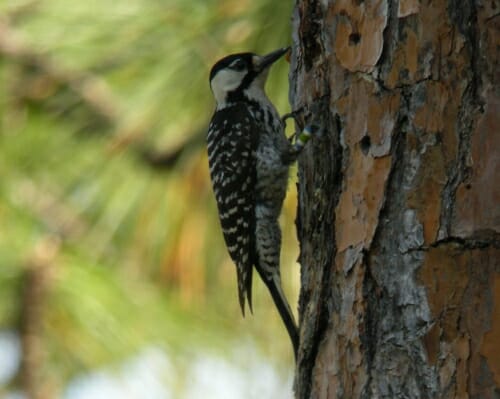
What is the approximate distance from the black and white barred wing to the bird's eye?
185mm

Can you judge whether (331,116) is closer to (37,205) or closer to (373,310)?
(373,310)

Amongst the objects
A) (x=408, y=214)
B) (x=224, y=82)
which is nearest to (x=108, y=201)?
(x=224, y=82)

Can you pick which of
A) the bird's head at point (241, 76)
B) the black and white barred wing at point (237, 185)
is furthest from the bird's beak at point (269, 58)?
the black and white barred wing at point (237, 185)

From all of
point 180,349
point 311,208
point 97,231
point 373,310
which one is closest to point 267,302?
point 180,349

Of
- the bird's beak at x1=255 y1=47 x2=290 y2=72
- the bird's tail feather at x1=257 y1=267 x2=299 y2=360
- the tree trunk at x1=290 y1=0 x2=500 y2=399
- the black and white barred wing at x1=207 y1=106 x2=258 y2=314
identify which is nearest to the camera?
the tree trunk at x1=290 y1=0 x2=500 y2=399

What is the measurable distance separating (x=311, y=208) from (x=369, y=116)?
0.98 feet

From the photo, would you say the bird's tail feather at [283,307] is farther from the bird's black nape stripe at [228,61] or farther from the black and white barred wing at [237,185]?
the bird's black nape stripe at [228,61]

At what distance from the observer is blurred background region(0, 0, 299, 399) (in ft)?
12.6

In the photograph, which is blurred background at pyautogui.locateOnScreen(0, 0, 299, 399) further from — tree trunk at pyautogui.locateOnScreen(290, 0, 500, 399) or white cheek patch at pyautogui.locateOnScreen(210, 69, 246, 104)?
tree trunk at pyautogui.locateOnScreen(290, 0, 500, 399)

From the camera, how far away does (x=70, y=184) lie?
429 centimetres

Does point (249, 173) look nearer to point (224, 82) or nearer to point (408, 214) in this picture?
point (224, 82)

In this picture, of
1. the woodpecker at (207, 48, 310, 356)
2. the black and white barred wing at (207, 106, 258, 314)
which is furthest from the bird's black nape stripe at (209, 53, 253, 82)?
the black and white barred wing at (207, 106, 258, 314)

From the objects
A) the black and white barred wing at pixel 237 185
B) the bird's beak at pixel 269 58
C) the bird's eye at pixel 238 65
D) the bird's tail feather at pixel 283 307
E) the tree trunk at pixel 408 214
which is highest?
the bird's eye at pixel 238 65

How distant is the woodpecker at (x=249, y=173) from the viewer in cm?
351
